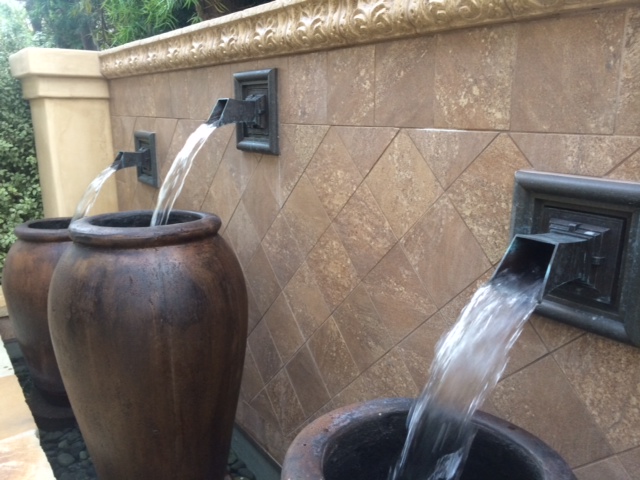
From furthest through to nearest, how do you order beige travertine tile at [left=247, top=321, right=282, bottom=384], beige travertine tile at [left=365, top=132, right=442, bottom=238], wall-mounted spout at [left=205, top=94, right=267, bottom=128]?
beige travertine tile at [left=247, top=321, right=282, bottom=384] < wall-mounted spout at [left=205, top=94, right=267, bottom=128] < beige travertine tile at [left=365, top=132, right=442, bottom=238]

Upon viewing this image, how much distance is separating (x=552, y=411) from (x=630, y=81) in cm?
65

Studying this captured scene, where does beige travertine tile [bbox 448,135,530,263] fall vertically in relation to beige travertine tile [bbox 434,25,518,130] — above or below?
below

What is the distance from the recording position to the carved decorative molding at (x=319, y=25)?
3.77 ft

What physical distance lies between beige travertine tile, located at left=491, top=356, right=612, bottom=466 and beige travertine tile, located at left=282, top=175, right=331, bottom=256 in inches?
29.1

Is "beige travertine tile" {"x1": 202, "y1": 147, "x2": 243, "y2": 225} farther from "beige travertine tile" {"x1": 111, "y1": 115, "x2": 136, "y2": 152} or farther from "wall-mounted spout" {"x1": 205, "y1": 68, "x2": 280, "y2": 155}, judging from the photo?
"beige travertine tile" {"x1": 111, "y1": 115, "x2": 136, "y2": 152}

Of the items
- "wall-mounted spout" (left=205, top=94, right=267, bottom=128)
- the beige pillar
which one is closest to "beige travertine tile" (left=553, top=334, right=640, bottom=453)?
"wall-mounted spout" (left=205, top=94, right=267, bottom=128)

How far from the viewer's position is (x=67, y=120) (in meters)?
3.36

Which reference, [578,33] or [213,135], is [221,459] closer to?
[213,135]

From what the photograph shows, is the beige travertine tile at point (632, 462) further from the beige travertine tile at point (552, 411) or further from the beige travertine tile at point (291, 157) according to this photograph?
the beige travertine tile at point (291, 157)

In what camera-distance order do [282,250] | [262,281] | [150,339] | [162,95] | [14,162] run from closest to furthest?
[150,339]
[282,250]
[262,281]
[162,95]
[14,162]

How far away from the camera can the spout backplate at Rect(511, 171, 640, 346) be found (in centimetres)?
100

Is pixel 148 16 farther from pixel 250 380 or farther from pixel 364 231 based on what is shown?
pixel 364 231

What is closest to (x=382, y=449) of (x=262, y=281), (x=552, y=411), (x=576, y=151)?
(x=552, y=411)

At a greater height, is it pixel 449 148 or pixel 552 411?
pixel 449 148
